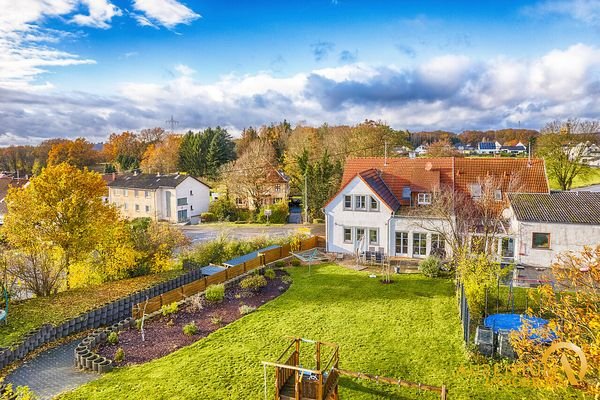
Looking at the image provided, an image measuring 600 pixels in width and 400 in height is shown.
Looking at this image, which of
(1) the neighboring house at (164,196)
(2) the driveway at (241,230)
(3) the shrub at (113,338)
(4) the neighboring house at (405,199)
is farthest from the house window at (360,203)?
(1) the neighboring house at (164,196)

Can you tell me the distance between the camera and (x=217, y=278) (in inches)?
912

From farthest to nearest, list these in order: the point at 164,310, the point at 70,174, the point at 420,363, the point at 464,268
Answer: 1. the point at 70,174
2. the point at 164,310
3. the point at 464,268
4. the point at 420,363

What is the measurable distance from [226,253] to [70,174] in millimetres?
11360

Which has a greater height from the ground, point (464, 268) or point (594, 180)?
point (594, 180)

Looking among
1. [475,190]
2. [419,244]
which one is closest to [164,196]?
[419,244]

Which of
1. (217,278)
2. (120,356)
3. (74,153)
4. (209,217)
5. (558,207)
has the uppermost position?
(74,153)

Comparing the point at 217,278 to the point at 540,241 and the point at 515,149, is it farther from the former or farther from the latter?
the point at 515,149

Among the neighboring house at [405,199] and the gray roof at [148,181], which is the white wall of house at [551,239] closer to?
the neighboring house at [405,199]

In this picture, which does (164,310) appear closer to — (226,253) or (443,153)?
(226,253)

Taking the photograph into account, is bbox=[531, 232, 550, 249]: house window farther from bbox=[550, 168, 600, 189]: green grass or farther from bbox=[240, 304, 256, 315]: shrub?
bbox=[550, 168, 600, 189]: green grass

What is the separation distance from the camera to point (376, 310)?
1916 cm

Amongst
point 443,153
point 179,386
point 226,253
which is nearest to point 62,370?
point 179,386

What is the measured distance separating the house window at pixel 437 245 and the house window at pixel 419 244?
1.74ft

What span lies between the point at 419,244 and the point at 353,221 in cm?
478
